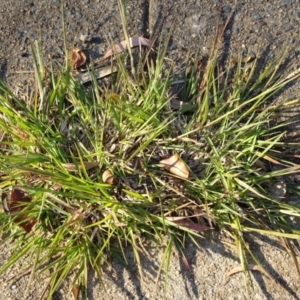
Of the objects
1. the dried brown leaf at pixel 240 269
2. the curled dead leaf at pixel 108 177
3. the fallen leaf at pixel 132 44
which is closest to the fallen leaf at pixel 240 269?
the dried brown leaf at pixel 240 269

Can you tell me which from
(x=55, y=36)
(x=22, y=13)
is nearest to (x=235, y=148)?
(x=55, y=36)

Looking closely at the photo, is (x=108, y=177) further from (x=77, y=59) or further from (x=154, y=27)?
(x=154, y=27)

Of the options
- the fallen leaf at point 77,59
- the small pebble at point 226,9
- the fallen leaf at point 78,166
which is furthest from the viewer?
the small pebble at point 226,9

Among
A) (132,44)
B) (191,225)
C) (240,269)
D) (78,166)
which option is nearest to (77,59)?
(132,44)

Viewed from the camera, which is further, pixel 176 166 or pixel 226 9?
pixel 226 9

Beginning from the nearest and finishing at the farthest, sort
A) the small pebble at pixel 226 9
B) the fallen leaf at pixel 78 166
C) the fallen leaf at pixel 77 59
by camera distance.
Result: the fallen leaf at pixel 78 166
the fallen leaf at pixel 77 59
the small pebble at pixel 226 9

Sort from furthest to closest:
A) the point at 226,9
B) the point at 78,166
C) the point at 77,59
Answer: the point at 226,9 → the point at 77,59 → the point at 78,166

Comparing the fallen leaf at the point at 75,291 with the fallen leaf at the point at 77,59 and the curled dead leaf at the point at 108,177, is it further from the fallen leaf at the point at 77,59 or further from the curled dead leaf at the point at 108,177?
the fallen leaf at the point at 77,59
